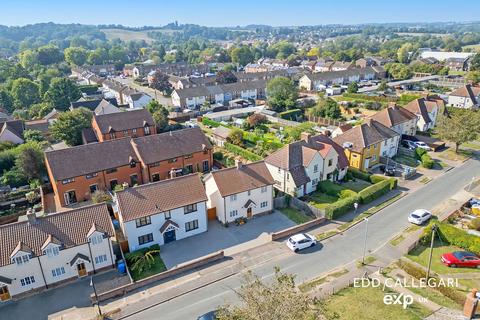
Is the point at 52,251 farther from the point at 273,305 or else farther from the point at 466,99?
the point at 466,99

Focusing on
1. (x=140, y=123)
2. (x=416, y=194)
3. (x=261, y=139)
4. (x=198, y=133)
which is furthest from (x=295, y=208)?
(x=140, y=123)

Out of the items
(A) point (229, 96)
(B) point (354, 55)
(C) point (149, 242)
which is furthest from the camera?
(B) point (354, 55)

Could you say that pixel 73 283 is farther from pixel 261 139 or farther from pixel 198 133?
pixel 261 139

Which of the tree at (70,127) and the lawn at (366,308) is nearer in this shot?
the lawn at (366,308)

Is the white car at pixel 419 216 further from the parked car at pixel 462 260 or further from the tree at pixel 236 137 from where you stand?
the tree at pixel 236 137

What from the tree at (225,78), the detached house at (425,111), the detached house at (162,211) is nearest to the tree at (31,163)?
the detached house at (162,211)

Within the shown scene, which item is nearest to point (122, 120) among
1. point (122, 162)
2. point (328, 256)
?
point (122, 162)
